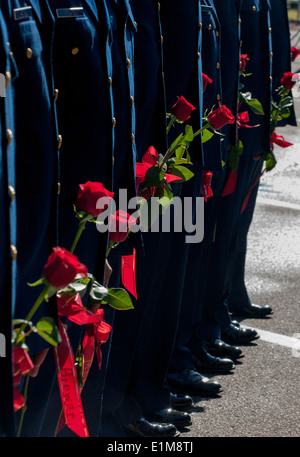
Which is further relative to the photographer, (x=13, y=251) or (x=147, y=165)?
(x=147, y=165)

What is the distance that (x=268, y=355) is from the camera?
4477mm

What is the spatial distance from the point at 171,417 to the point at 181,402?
0.16 metres

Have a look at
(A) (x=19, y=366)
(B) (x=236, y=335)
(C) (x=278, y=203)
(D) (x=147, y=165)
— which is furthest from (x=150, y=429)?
(C) (x=278, y=203)

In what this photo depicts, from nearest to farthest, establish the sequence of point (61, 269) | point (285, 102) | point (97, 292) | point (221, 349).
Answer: point (61, 269)
point (97, 292)
point (221, 349)
point (285, 102)

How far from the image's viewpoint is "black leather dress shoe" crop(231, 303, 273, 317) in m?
5.04

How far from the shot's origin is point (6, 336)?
1995 millimetres

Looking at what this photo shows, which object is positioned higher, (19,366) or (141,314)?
(19,366)

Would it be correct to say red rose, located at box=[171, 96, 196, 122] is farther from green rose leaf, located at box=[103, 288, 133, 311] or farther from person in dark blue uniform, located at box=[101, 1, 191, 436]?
green rose leaf, located at box=[103, 288, 133, 311]

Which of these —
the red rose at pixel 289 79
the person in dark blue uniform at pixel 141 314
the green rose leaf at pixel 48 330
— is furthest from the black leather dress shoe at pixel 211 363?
the green rose leaf at pixel 48 330

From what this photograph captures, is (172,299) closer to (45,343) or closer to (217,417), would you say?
(217,417)

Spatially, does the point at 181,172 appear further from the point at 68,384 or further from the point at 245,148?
the point at 245,148

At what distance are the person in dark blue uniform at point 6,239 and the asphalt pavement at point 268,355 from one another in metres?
1.67
